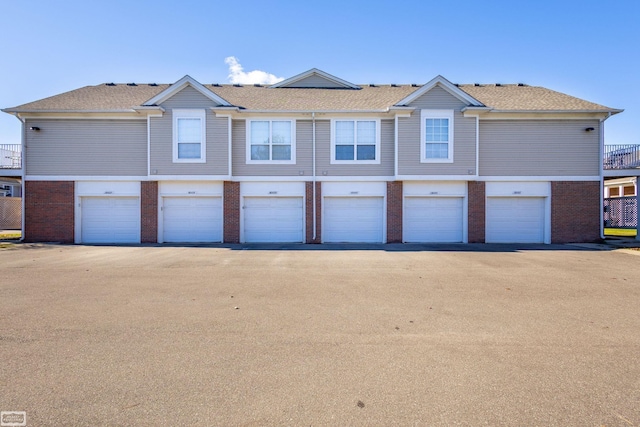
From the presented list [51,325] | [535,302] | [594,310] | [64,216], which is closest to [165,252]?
[64,216]

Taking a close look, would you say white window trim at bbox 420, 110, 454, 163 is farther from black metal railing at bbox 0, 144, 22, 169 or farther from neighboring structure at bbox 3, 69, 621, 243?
black metal railing at bbox 0, 144, 22, 169

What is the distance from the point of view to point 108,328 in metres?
4.79

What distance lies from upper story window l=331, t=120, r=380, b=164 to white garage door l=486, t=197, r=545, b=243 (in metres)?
5.90

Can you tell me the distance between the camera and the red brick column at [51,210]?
15.5 metres

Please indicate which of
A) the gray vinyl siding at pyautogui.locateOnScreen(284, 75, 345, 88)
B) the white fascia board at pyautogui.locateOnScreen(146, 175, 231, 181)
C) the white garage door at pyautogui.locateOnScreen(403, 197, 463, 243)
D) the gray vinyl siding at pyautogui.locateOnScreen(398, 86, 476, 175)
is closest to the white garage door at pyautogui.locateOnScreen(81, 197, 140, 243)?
the white fascia board at pyautogui.locateOnScreen(146, 175, 231, 181)

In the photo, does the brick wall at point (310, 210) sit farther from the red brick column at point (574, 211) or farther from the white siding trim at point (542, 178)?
the red brick column at point (574, 211)

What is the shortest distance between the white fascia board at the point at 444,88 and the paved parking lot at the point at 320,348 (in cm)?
917

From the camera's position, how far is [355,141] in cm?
1569

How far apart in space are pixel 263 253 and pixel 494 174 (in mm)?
11067

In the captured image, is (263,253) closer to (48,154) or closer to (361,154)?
(361,154)

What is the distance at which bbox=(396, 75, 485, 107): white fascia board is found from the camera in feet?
49.3

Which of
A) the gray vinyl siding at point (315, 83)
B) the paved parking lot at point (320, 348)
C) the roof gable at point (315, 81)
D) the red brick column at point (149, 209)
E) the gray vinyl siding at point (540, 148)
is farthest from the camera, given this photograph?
the gray vinyl siding at point (315, 83)

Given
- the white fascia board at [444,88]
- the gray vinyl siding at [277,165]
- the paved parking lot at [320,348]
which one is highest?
the white fascia board at [444,88]

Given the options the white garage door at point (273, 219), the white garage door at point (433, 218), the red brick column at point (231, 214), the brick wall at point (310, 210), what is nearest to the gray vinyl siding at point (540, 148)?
the white garage door at point (433, 218)
